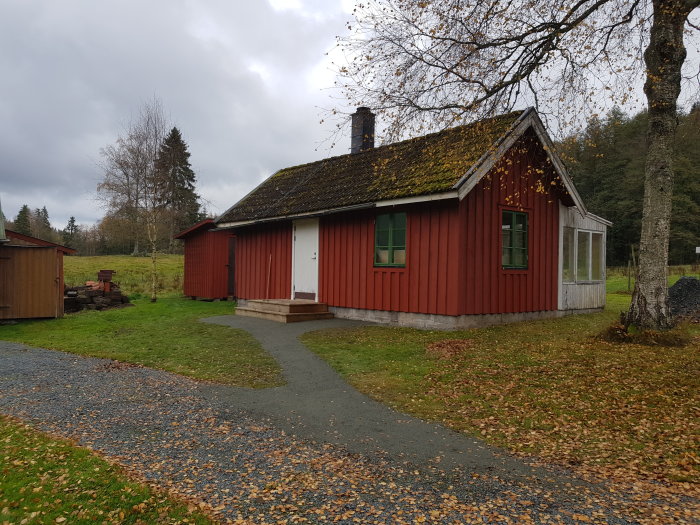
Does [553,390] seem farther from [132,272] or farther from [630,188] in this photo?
[630,188]

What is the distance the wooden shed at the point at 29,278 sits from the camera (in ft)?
46.0

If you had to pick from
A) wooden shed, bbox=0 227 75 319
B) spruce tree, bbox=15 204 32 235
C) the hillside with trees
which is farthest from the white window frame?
spruce tree, bbox=15 204 32 235

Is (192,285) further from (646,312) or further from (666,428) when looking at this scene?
(666,428)

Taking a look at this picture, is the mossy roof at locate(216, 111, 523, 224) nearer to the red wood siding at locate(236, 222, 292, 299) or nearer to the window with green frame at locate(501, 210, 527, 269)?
the red wood siding at locate(236, 222, 292, 299)

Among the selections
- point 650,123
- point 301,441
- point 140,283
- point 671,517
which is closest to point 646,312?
point 650,123

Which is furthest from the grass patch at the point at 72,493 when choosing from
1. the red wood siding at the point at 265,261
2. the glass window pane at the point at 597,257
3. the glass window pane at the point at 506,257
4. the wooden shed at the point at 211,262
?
the wooden shed at the point at 211,262

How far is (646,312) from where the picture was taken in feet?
29.1

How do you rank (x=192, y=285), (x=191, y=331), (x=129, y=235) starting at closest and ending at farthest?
(x=191, y=331), (x=192, y=285), (x=129, y=235)

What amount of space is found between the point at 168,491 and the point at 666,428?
Result: 4.82 m

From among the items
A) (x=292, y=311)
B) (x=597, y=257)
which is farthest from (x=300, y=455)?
(x=597, y=257)

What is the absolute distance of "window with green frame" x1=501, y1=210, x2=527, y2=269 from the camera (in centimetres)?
1250

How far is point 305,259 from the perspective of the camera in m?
15.2

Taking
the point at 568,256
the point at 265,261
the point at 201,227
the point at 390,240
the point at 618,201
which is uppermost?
the point at 618,201

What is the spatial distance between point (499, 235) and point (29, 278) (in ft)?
44.7
